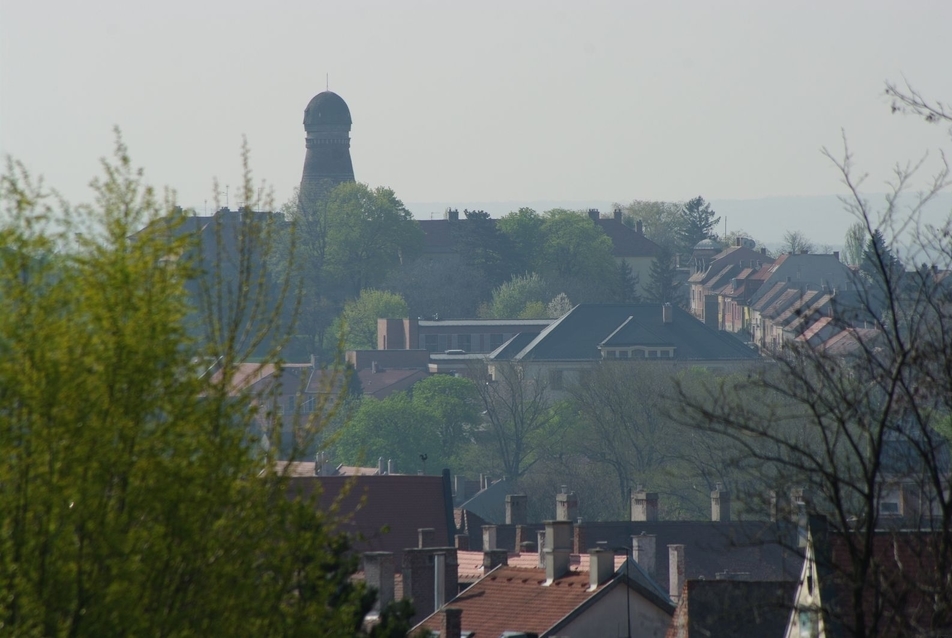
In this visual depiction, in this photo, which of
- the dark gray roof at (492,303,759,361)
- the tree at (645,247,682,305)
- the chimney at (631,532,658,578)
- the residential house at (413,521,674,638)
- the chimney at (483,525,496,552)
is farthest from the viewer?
the tree at (645,247,682,305)

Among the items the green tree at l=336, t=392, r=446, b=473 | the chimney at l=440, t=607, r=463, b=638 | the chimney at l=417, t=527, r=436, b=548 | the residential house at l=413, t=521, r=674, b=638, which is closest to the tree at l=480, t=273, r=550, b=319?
the green tree at l=336, t=392, r=446, b=473

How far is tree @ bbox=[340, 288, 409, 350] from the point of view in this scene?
4328 inches

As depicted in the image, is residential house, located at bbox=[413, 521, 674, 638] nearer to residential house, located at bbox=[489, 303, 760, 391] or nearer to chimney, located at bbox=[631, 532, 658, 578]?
chimney, located at bbox=[631, 532, 658, 578]

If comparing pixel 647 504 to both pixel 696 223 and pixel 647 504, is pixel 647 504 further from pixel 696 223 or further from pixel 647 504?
pixel 696 223

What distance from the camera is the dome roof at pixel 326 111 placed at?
13562 centimetres

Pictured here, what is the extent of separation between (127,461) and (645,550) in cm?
3161

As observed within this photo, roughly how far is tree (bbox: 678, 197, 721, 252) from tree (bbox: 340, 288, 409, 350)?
1644 inches

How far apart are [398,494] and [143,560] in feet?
92.5

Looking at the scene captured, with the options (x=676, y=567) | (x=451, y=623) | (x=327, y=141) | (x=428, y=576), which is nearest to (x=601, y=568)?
(x=451, y=623)

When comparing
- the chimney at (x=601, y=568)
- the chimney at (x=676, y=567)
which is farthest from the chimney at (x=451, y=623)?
the chimney at (x=676, y=567)

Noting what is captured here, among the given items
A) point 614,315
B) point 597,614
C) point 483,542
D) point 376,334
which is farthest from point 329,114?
point 597,614

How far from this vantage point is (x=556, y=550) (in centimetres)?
2527

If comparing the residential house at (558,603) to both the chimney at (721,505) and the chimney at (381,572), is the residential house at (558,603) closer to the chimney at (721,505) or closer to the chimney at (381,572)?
the chimney at (381,572)

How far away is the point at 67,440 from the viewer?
680cm
